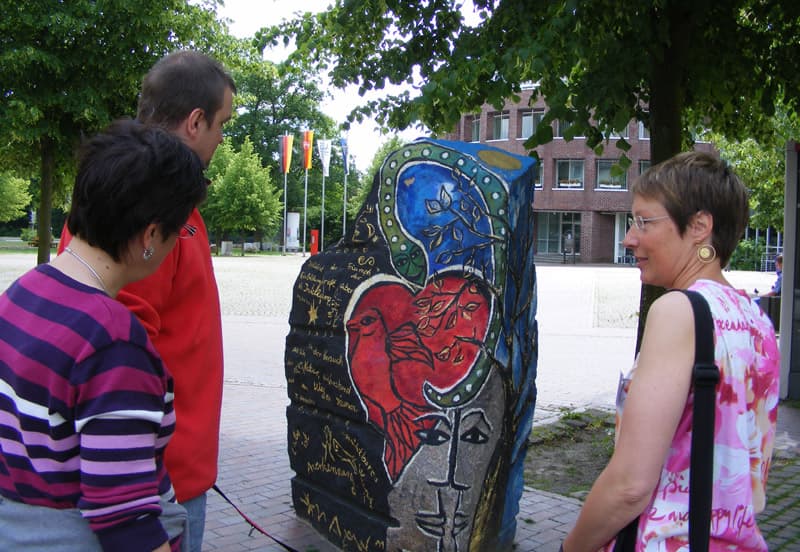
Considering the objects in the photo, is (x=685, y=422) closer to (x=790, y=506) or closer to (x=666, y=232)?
(x=666, y=232)

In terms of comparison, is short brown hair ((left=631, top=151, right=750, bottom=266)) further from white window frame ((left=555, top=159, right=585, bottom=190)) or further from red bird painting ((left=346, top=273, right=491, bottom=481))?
white window frame ((left=555, top=159, right=585, bottom=190))

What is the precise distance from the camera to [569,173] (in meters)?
46.2

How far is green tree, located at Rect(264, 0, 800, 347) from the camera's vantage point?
195 inches

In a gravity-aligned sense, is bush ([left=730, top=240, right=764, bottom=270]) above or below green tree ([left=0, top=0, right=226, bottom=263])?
below

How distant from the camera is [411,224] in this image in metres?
3.71

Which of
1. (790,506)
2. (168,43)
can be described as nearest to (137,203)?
(790,506)

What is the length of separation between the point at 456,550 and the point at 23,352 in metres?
2.59

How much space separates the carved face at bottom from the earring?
1.88 metres

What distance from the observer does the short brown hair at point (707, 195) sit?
1.72 m

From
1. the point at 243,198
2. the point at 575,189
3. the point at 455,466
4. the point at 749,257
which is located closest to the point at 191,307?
the point at 455,466

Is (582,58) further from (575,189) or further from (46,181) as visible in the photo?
(575,189)

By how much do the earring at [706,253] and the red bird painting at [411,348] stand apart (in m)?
1.84

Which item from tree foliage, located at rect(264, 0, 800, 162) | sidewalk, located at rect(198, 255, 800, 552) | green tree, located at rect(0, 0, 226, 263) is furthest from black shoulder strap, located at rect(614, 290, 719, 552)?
green tree, located at rect(0, 0, 226, 263)

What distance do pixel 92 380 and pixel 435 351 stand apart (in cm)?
233
